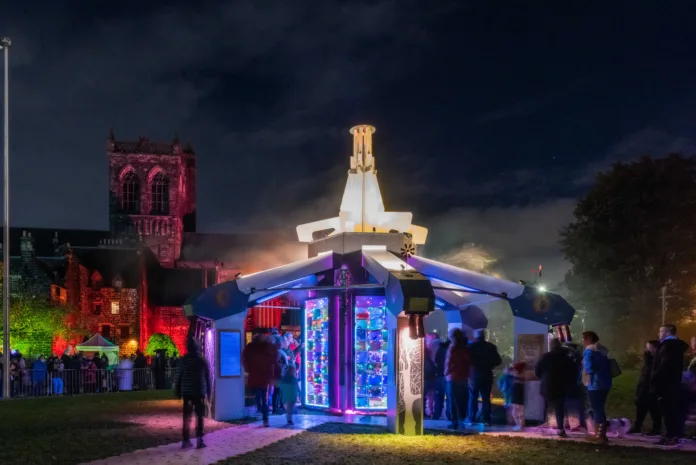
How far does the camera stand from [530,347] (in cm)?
1527

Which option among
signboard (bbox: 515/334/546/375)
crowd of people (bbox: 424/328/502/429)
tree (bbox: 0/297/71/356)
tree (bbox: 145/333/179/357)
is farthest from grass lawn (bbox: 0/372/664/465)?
tree (bbox: 145/333/179/357)

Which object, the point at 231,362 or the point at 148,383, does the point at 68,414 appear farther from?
the point at 148,383

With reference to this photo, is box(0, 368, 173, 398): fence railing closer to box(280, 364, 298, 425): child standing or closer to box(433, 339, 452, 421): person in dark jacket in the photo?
box(280, 364, 298, 425): child standing

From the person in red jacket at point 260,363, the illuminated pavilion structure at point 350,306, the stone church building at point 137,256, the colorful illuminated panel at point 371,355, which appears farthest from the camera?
the stone church building at point 137,256

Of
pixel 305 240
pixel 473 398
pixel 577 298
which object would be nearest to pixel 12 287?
A: pixel 577 298

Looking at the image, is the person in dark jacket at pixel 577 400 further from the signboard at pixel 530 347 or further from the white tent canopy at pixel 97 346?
the white tent canopy at pixel 97 346

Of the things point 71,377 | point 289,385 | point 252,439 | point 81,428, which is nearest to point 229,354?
point 289,385

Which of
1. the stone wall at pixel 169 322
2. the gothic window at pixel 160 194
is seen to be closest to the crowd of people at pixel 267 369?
the stone wall at pixel 169 322

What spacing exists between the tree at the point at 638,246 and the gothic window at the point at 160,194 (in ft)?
181

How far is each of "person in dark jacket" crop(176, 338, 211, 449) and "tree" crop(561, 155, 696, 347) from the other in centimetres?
3371

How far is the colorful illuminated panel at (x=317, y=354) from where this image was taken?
16172mm

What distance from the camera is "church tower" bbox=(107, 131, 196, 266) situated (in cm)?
8519

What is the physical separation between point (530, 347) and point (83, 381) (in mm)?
16876

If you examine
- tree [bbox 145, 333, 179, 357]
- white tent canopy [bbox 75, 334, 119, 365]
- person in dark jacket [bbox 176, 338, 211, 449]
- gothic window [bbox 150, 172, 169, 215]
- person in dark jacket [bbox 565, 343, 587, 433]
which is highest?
gothic window [bbox 150, 172, 169, 215]
